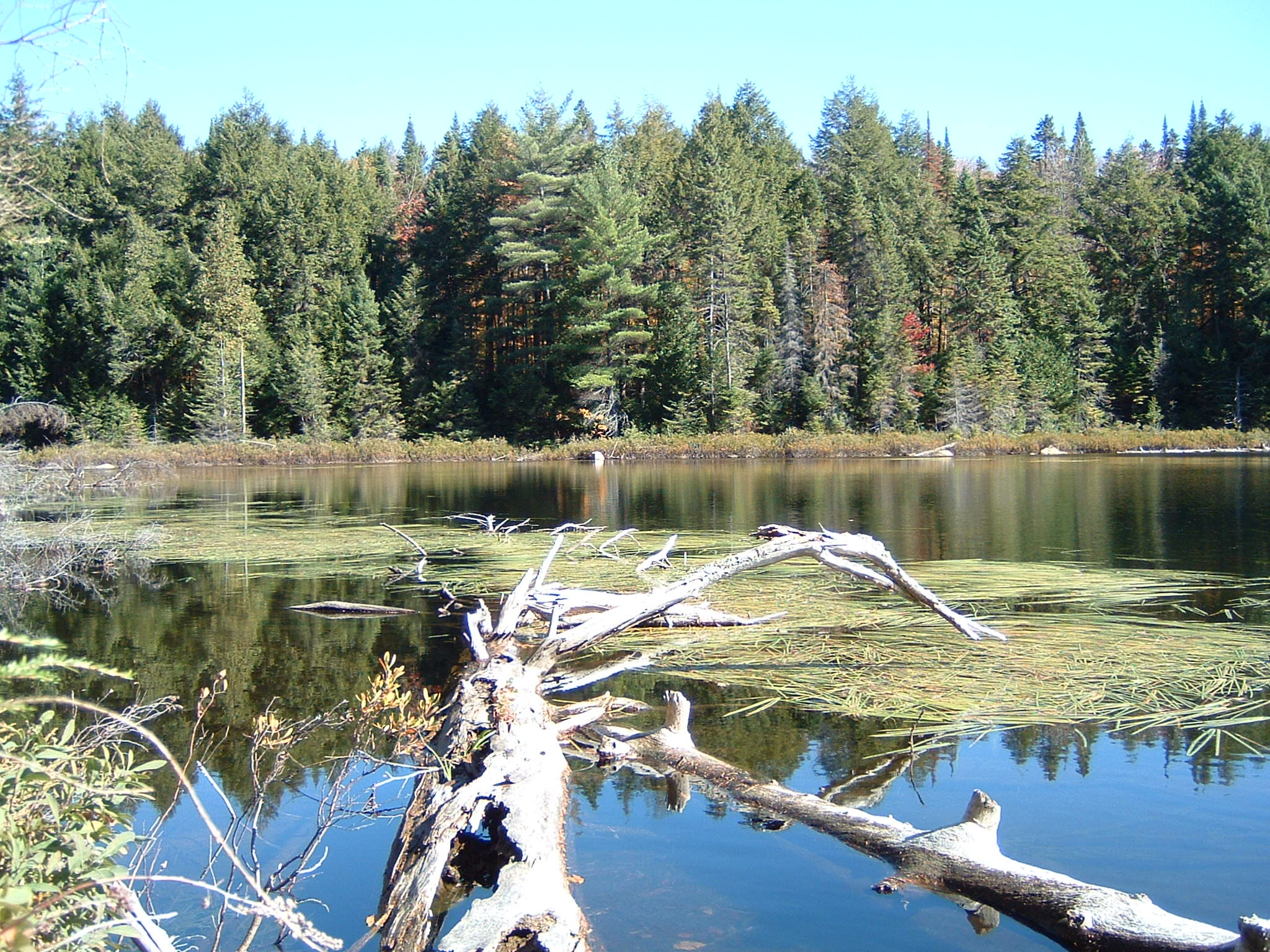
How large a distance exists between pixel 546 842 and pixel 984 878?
1851mm

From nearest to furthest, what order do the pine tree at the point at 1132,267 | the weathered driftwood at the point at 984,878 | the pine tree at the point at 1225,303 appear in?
1. the weathered driftwood at the point at 984,878
2. the pine tree at the point at 1225,303
3. the pine tree at the point at 1132,267

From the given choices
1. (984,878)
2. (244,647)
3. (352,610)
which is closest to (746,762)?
(984,878)

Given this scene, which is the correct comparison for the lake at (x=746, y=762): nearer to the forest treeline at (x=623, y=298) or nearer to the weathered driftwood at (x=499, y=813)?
the weathered driftwood at (x=499, y=813)

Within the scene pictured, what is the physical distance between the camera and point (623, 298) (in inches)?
1923

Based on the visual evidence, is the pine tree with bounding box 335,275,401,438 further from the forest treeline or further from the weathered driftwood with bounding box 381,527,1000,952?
the weathered driftwood with bounding box 381,527,1000,952

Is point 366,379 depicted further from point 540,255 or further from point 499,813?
point 499,813

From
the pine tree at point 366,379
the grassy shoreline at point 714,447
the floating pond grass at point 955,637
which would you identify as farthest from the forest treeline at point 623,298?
the floating pond grass at point 955,637

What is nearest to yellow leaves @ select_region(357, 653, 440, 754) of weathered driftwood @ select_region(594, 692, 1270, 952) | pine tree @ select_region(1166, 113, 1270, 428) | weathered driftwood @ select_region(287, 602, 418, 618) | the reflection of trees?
the reflection of trees

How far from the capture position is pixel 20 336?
47.3 m

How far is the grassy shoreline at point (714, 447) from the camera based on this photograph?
42.0m

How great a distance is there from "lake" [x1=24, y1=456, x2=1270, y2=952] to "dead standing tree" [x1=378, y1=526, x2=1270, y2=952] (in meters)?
0.15

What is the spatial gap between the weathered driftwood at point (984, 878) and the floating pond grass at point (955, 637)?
1505 mm

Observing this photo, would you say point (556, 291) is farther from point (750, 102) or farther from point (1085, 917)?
point (1085, 917)

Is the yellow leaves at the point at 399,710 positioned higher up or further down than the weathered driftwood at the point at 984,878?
higher up
